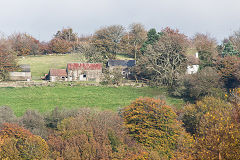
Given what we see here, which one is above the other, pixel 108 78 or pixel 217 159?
pixel 108 78

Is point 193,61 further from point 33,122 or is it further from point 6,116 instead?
point 6,116

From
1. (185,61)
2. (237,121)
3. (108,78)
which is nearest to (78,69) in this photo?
(108,78)

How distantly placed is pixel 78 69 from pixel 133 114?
27833 mm

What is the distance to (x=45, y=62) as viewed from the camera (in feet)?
214

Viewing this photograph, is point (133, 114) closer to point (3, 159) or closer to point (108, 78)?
point (3, 159)

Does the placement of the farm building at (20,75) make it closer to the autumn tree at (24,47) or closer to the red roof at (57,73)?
the red roof at (57,73)

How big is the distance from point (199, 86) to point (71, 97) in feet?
62.6

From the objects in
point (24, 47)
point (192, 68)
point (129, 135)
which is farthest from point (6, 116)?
point (24, 47)

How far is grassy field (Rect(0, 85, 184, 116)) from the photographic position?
33.7 meters

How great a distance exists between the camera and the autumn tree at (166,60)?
141ft

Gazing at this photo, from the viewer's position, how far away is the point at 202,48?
47.4 m

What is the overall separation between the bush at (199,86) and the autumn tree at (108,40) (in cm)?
2595

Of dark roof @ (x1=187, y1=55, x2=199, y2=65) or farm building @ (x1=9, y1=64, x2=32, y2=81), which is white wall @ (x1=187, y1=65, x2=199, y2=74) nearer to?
dark roof @ (x1=187, y1=55, x2=199, y2=65)

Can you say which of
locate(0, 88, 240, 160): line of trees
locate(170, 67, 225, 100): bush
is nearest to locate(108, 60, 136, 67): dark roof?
locate(170, 67, 225, 100): bush
